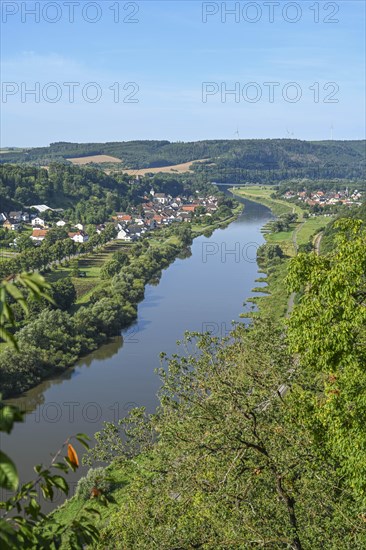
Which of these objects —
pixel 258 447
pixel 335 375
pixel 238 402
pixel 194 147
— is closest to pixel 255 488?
pixel 258 447

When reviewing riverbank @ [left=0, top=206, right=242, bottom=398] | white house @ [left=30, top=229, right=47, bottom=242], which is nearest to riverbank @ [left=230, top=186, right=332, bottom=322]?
riverbank @ [left=0, top=206, right=242, bottom=398]

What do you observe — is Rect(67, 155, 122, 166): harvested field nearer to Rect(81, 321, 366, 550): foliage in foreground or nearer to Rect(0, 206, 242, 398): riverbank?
Rect(0, 206, 242, 398): riverbank

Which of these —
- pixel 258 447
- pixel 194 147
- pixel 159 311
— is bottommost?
pixel 159 311

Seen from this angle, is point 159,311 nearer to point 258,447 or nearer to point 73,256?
point 73,256

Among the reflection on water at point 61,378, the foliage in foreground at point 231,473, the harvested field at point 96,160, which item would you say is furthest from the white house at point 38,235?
the harvested field at point 96,160

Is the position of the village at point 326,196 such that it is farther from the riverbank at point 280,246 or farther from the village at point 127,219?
the village at point 127,219

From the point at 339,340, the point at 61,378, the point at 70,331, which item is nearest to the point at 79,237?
the point at 70,331
